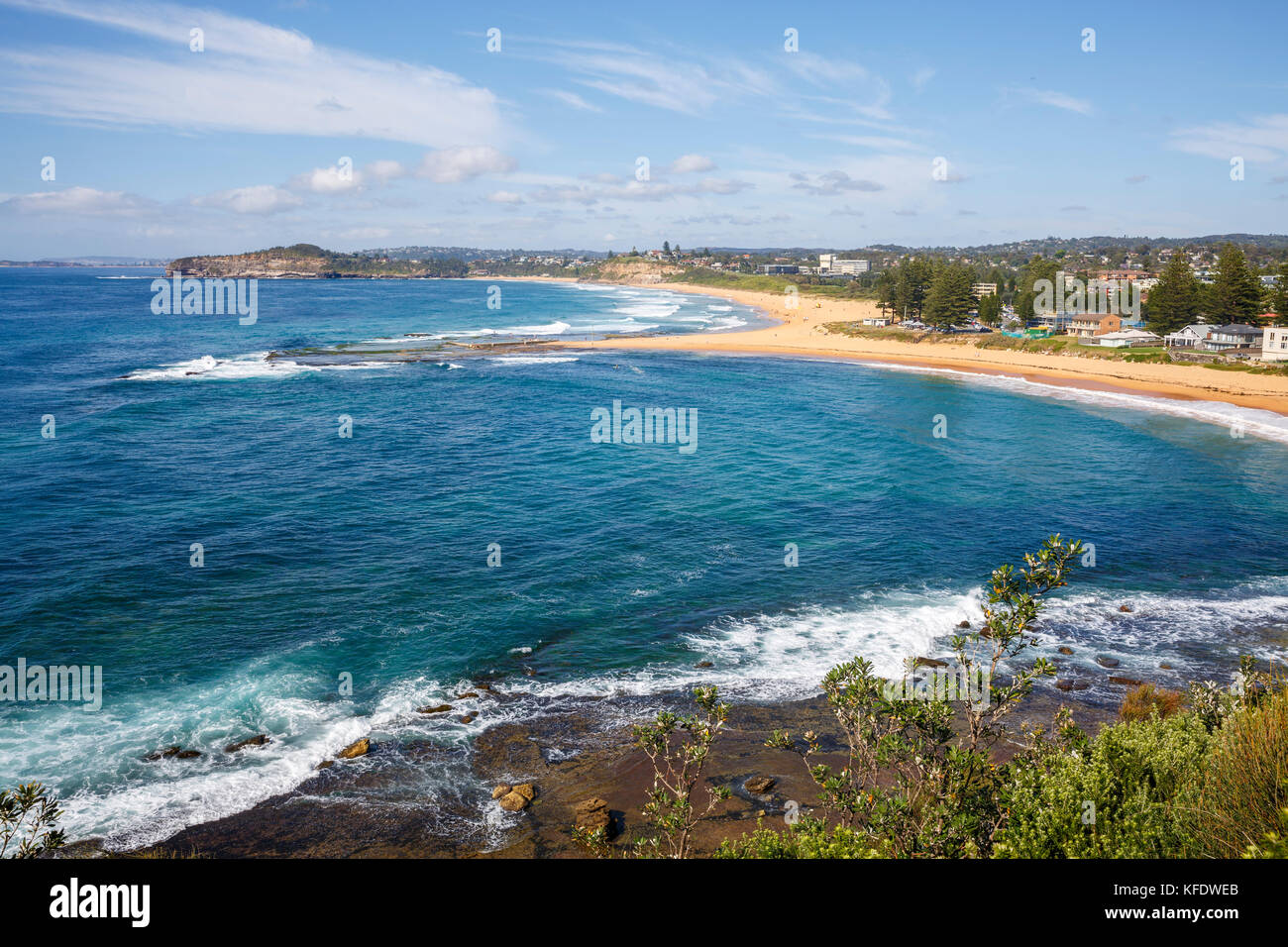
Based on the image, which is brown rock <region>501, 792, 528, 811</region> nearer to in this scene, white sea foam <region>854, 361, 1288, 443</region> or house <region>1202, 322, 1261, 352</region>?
white sea foam <region>854, 361, 1288, 443</region>

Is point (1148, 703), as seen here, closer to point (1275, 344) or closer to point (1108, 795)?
point (1108, 795)

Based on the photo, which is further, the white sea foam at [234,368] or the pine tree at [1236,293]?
the pine tree at [1236,293]

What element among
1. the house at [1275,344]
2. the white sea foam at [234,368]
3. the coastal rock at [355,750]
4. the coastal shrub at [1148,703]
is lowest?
the coastal rock at [355,750]

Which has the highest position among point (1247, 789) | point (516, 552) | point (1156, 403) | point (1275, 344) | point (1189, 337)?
point (1189, 337)

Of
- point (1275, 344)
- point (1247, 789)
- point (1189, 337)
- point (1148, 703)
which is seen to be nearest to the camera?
point (1247, 789)

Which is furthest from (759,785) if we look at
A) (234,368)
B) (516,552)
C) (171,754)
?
(234,368)

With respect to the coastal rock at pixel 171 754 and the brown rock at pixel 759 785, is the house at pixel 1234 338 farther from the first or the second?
the coastal rock at pixel 171 754

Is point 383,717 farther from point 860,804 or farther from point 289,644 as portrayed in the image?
point 860,804

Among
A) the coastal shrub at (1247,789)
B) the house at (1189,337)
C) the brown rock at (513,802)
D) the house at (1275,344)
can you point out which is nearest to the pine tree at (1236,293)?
the house at (1189,337)
